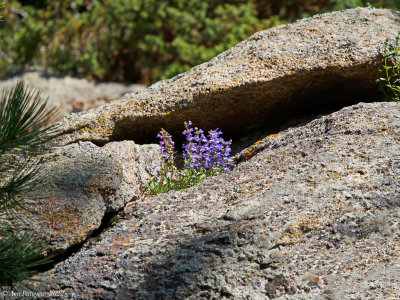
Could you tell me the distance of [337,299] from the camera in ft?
7.90

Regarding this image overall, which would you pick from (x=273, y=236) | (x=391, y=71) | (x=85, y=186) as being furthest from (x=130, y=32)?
(x=273, y=236)

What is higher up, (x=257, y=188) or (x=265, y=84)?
(x=265, y=84)

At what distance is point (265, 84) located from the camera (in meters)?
3.86

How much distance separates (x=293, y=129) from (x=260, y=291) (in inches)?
66.4

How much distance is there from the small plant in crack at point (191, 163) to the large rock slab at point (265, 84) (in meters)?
0.30

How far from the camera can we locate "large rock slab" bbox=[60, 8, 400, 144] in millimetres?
3836

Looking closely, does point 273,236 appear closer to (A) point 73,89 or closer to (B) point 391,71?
(B) point 391,71

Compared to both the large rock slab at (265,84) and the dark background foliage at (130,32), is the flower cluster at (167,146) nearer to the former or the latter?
the large rock slab at (265,84)

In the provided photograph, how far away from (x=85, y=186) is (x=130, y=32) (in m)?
6.40

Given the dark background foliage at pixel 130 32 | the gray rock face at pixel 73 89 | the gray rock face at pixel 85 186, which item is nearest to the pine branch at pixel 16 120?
the gray rock face at pixel 85 186

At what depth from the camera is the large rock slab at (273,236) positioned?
8.23ft

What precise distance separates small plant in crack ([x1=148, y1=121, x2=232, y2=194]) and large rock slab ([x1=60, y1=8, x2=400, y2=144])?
1.00 feet

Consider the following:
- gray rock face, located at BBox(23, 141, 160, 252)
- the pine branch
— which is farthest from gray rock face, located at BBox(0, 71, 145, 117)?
the pine branch

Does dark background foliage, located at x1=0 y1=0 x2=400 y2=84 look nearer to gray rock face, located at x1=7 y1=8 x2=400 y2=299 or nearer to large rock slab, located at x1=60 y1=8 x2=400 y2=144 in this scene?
large rock slab, located at x1=60 y1=8 x2=400 y2=144
